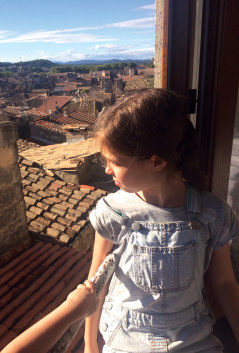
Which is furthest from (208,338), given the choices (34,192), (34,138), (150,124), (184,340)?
(34,138)

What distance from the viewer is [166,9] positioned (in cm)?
99

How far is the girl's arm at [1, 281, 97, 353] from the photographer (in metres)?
0.65

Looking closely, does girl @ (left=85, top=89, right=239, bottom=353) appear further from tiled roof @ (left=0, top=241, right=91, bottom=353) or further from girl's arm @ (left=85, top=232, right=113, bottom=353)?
tiled roof @ (left=0, top=241, right=91, bottom=353)

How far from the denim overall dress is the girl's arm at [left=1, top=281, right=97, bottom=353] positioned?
0.22m

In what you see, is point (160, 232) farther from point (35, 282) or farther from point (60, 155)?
point (60, 155)

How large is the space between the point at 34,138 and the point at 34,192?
9.47m

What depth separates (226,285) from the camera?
1050 millimetres

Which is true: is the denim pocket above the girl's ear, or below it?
A: below

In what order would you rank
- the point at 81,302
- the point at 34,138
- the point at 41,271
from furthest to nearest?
the point at 34,138, the point at 41,271, the point at 81,302

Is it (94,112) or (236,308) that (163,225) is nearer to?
(236,308)

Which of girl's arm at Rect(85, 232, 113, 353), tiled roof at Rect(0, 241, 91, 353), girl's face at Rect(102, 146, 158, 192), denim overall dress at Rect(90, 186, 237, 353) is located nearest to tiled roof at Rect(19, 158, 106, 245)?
tiled roof at Rect(0, 241, 91, 353)

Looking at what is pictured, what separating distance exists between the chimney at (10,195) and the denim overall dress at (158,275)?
2.88 m

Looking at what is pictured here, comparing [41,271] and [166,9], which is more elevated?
[166,9]

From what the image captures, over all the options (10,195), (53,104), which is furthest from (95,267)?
(53,104)
